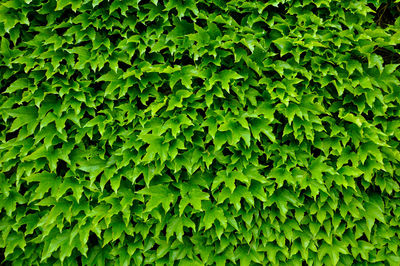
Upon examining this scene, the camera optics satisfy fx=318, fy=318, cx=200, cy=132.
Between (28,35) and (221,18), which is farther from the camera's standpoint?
(28,35)

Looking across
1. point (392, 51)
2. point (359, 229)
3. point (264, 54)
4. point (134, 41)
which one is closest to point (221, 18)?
point (264, 54)

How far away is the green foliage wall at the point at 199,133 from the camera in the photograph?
2.44 meters

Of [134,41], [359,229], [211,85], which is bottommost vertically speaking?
[359,229]

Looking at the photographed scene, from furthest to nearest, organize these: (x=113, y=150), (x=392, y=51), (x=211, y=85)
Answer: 1. (x=392, y=51)
2. (x=113, y=150)
3. (x=211, y=85)

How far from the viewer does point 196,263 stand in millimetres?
2508

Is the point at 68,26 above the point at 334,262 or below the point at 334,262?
above

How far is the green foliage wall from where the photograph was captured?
8.00 ft

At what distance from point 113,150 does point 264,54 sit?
4.71ft

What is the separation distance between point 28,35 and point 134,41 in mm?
957

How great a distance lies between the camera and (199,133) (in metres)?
2.50

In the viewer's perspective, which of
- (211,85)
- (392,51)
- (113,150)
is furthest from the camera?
(392,51)

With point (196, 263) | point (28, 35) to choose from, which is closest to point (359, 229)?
point (196, 263)

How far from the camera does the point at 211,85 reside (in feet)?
7.87

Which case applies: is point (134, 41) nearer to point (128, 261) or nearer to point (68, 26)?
point (68, 26)
